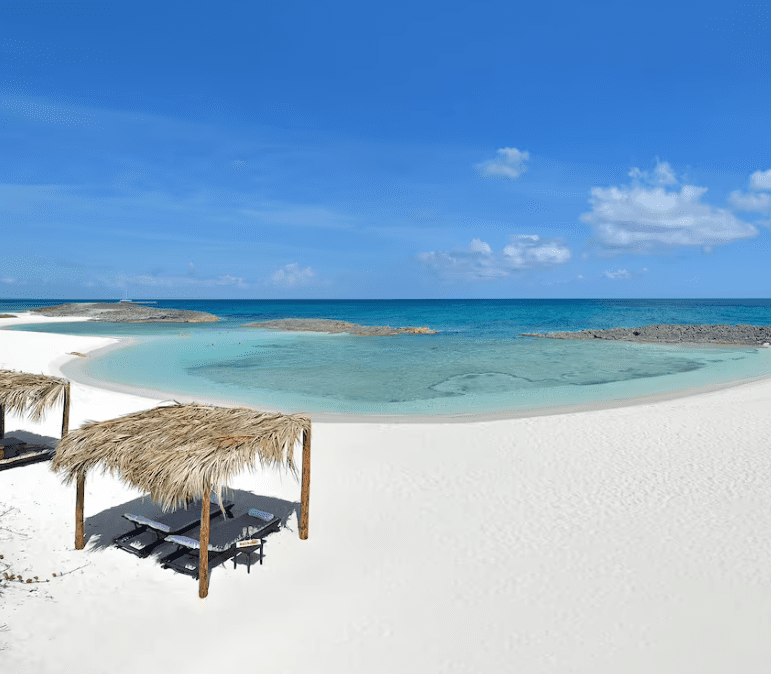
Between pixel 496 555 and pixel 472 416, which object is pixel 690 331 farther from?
pixel 496 555

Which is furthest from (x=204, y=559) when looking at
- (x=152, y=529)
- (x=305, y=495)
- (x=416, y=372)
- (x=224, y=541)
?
(x=416, y=372)

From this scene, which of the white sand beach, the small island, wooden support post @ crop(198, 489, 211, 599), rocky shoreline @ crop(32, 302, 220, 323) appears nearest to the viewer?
the white sand beach

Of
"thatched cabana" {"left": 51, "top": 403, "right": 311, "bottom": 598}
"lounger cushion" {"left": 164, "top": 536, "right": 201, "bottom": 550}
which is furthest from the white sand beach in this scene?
"thatched cabana" {"left": 51, "top": 403, "right": 311, "bottom": 598}

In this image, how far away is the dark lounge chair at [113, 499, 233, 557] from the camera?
21.3 feet

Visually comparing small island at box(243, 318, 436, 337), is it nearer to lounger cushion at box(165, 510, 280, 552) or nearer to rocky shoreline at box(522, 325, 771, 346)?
rocky shoreline at box(522, 325, 771, 346)

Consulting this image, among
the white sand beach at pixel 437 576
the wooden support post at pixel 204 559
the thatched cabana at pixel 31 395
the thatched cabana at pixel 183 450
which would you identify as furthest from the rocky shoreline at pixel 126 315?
the wooden support post at pixel 204 559

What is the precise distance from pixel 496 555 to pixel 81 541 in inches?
212

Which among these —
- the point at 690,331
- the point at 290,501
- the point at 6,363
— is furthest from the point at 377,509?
the point at 690,331

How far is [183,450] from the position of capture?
19.1ft

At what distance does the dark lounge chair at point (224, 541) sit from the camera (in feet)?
20.1

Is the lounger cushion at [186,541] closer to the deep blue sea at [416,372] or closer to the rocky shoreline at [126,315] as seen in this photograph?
the deep blue sea at [416,372]

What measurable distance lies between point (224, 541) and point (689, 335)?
44140 millimetres

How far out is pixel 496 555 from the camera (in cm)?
688

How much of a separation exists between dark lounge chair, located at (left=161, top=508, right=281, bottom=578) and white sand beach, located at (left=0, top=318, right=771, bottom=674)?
20 centimetres
